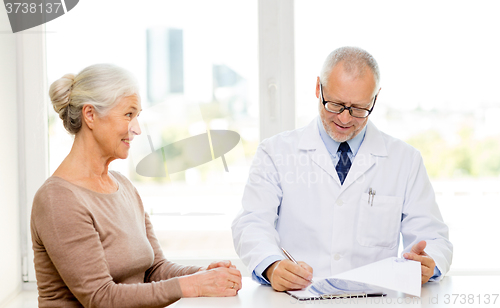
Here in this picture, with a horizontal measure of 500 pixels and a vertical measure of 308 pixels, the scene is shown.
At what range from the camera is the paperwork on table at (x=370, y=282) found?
1.06m

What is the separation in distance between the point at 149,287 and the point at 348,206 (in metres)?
0.69

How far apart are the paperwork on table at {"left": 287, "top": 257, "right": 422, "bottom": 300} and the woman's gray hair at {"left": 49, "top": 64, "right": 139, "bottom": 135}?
81 cm

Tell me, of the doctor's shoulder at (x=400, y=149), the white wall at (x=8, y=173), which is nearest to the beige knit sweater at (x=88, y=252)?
the doctor's shoulder at (x=400, y=149)

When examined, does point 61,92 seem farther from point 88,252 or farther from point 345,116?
point 345,116

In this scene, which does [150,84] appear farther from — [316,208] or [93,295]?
[93,295]

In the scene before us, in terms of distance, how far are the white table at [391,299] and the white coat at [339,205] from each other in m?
0.22

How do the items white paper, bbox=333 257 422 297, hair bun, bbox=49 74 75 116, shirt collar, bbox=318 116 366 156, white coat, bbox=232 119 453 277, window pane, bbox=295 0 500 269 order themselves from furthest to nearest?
window pane, bbox=295 0 500 269
shirt collar, bbox=318 116 366 156
white coat, bbox=232 119 453 277
hair bun, bbox=49 74 75 116
white paper, bbox=333 257 422 297

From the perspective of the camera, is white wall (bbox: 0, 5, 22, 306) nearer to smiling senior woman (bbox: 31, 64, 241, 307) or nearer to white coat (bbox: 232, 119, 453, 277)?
smiling senior woman (bbox: 31, 64, 241, 307)

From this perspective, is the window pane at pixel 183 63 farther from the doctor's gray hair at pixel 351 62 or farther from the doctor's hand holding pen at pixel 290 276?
the doctor's hand holding pen at pixel 290 276

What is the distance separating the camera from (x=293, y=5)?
2340 mm

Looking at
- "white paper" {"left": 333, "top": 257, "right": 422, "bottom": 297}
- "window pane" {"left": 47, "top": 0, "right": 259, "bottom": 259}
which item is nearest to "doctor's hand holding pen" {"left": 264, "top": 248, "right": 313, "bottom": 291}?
"white paper" {"left": 333, "top": 257, "right": 422, "bottom": 297}

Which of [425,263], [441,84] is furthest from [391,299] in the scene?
[441,84]

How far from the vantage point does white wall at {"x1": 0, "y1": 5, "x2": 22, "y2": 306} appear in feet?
7.13

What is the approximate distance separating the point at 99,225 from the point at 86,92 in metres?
0.42
